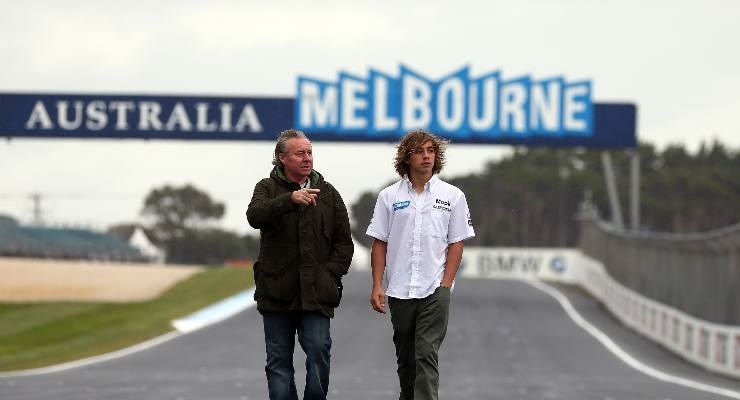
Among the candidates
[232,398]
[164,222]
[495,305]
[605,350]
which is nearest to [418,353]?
[232,398]

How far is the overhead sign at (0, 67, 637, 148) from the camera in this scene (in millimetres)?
46062

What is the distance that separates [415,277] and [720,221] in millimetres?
150095

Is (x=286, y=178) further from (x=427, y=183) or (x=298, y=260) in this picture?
(x=427, y=183)

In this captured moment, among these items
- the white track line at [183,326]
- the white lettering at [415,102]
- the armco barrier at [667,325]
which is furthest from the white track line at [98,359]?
the white lettering at [415,102]

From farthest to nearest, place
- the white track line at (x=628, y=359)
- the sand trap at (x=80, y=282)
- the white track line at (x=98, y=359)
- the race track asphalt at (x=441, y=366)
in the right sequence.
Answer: the sand trap at (x=80, y=282), the white track line at (x=98, y=359), the white track line at (x=628, y=359), the race track asphalt at (x=441, y=366)

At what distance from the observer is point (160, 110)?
4641 centimetres

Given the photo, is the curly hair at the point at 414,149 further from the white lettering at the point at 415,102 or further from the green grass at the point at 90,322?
the white lettering at the point at 415,102

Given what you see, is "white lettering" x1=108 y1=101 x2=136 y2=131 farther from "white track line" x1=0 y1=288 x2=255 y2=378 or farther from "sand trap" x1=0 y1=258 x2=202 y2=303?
"sand trap" x1=0 y1=258 x2=202 y2=303

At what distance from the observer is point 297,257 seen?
990 cm

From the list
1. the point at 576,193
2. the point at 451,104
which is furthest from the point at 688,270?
the point at 576,193

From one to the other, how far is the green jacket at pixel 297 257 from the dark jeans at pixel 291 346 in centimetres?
10

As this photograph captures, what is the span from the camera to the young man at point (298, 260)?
986 cm

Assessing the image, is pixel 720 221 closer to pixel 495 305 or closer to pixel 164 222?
pixel 164 222

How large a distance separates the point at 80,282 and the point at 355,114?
18.9m
